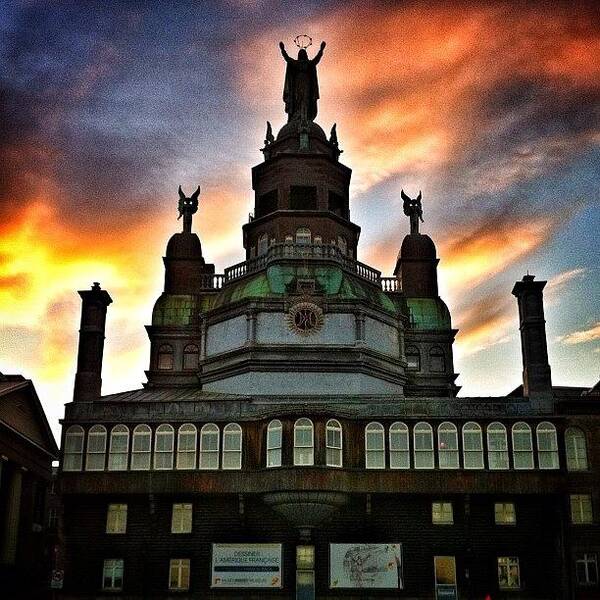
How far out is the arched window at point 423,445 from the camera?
53312 millimetres

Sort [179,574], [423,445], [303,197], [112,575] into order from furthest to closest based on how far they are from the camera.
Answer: [303,197]
[423,445]
[112,575]
[179,574]

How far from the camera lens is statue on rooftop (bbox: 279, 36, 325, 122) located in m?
79.8

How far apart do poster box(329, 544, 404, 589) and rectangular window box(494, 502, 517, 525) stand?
6653 millimetres

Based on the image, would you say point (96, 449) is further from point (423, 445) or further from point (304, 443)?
point (423, 445)

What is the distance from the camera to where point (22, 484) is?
64.4 m

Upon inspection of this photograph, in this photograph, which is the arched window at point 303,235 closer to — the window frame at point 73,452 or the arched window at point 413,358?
the arched window at point 413,358

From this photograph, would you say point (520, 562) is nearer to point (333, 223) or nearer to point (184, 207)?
point (333, 223)

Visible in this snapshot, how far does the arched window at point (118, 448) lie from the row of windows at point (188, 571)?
5.85 meters

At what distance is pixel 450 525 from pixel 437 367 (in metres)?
20.3

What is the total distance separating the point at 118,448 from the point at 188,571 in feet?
29.6

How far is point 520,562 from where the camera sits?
2066 inches

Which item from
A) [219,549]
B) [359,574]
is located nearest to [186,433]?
[219,549]

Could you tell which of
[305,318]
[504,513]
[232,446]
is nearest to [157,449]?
[232,446]

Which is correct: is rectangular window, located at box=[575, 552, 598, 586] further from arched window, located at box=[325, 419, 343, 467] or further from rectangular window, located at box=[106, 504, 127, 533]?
rectangular window, located at box=[106, 504, 127, 533]
